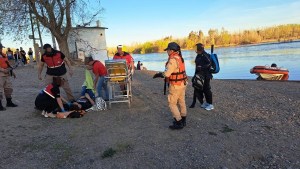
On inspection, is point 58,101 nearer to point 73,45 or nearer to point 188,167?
point 188,167

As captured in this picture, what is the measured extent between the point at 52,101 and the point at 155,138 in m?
3.19

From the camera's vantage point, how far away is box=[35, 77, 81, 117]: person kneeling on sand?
7059 mm

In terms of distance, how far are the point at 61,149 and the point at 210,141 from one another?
2748 millimetres

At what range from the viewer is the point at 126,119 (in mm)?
6801

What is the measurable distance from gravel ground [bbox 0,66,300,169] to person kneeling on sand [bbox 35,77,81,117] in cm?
25

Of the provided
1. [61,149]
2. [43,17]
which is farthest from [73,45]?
[61,149]

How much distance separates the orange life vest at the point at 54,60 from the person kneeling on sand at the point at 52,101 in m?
0.60

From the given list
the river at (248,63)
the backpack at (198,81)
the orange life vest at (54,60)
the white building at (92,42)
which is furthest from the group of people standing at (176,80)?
the white building at (92,42)

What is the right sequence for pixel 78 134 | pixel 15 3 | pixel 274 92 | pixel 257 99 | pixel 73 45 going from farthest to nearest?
pixel 73 45, pixel 15 3, pixel 274 92, pixel 257 99, pixel 78 134

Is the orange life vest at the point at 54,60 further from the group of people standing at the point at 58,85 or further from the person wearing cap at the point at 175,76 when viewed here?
the person wearing cap at the point at 175,76

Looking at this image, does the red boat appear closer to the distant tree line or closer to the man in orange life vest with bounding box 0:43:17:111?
the man in orange life vest with bounding box 0:43:17:111

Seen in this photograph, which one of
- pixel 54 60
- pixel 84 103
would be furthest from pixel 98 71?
pixel 54 60

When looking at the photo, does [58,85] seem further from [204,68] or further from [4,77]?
[204,68]

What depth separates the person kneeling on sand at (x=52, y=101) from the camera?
23.2 ft
